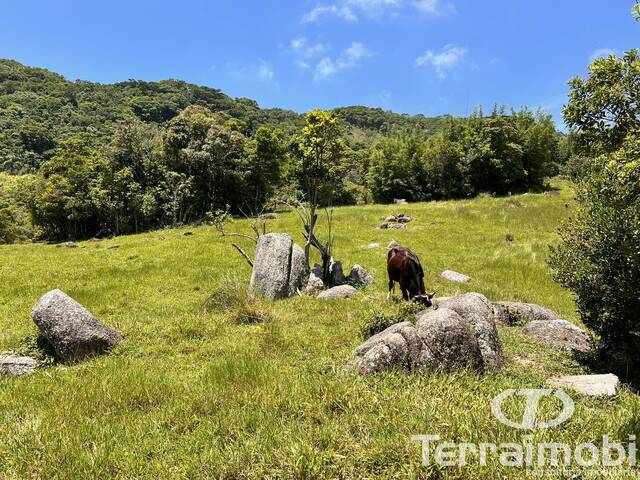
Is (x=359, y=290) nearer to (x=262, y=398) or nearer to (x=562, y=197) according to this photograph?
(x=262, y=398)

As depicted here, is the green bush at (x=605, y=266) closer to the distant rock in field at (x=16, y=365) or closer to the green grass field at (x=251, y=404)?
the green grass field at (x=251, y=404)

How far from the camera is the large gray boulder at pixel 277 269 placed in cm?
1614

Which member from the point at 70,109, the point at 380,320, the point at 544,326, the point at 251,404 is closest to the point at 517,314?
the point at 544,326

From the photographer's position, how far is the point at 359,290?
16.7 metres

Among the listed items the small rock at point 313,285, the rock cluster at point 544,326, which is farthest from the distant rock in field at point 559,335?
the small rock at point 313,285

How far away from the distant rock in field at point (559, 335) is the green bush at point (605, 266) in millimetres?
870

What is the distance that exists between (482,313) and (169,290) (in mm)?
14439

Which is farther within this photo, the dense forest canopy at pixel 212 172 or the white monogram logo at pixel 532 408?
the dense forest canopy at pixel 212 172

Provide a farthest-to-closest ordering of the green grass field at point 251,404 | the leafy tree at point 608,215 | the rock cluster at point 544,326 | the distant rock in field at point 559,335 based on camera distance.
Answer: the rock cluster at point 544,326, the distant rock in field at point 559,335, the leafy tree at point 608,215, the green grass field at point 251,404

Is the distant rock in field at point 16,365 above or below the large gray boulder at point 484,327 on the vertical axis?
below

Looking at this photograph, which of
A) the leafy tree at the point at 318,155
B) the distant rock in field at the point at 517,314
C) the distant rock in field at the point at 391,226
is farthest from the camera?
the distant rock in field at the point at 391,226

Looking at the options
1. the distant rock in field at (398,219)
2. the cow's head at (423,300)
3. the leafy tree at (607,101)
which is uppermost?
the leafy tree at (607,101)

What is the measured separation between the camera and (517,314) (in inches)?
507

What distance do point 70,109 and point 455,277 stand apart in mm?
170217
